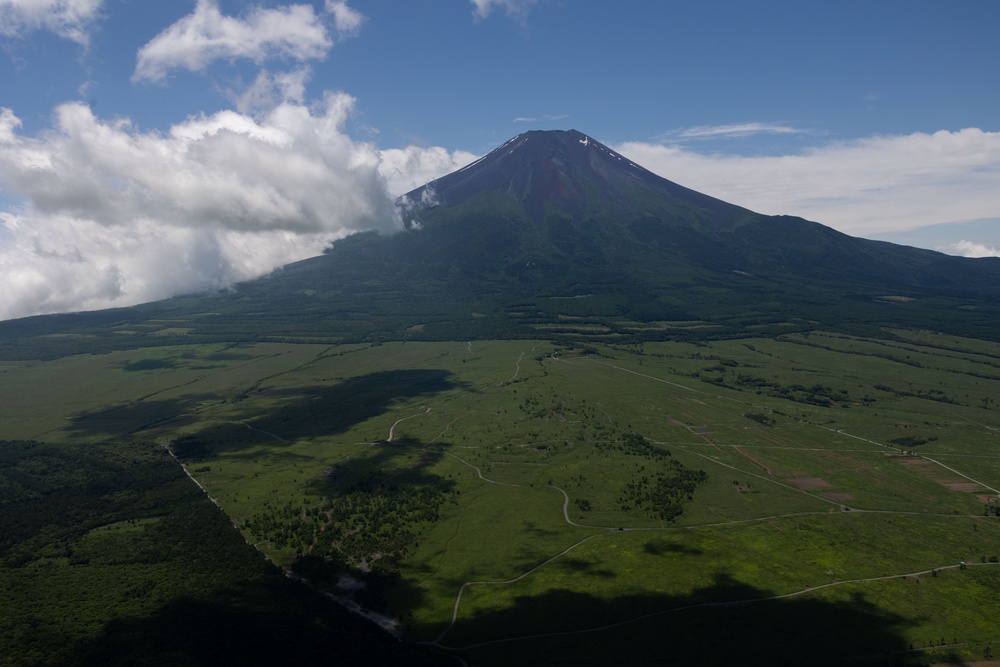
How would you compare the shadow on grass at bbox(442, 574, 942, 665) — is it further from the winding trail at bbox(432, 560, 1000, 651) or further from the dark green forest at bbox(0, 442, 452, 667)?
the dark green forest at bbox(0, 442, 452, 667)

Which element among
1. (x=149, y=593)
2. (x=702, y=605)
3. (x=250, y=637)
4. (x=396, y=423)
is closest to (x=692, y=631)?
(x=702, y=605)

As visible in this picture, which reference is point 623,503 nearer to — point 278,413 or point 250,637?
point 250,637

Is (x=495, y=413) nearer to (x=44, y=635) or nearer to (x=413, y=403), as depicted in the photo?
(x=413, y=403)

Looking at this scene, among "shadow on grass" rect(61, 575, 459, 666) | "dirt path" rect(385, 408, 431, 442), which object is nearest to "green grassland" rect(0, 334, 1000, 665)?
"dirt path" rect(385, 408, 431, 442)

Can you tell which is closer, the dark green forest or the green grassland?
the dark green forest

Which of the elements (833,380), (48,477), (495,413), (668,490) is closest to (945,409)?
(833,380)

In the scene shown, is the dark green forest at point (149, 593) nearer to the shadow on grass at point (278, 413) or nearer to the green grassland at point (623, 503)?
the green grassland at point (623, 503)

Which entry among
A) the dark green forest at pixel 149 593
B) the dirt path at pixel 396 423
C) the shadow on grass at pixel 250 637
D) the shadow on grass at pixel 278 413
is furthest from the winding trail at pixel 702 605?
the shadow on grass at pixel 278 413
